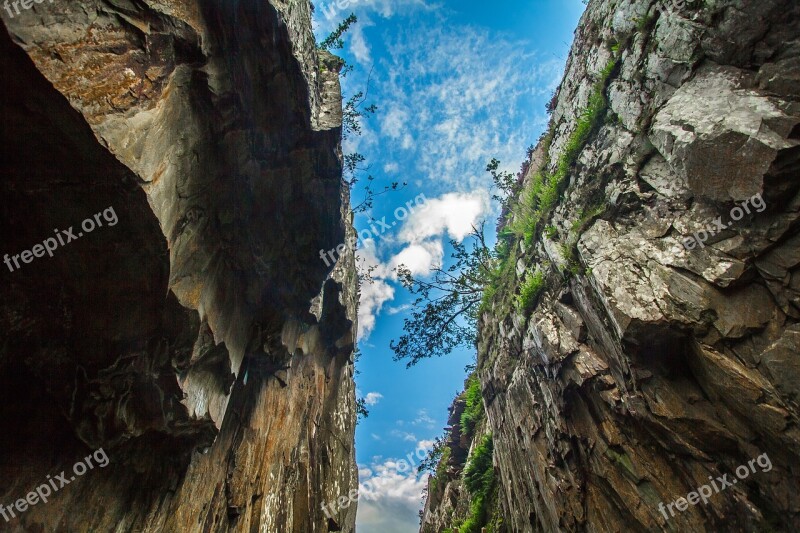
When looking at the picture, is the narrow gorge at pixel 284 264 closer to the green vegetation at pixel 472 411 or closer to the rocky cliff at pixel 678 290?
the rocky cliff at pixel 678 290

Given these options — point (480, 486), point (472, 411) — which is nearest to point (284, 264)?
point (480, 486)

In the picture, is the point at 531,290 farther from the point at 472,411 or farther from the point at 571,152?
the point at 472,411

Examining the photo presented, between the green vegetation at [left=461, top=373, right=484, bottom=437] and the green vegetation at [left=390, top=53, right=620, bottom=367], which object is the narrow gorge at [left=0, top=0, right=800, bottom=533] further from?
the green vegetation at [left=461, top=373, right=484, bottom=437]

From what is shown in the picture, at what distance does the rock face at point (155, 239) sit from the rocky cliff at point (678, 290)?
697cm

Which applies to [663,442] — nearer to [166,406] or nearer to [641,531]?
[641,531]

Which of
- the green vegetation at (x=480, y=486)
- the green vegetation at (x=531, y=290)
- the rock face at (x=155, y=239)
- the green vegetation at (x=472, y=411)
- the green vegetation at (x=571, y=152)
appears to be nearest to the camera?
the rock face at (x=155, y=239)

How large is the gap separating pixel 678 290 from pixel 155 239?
28.7 feet

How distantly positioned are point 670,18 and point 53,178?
11.7 meters

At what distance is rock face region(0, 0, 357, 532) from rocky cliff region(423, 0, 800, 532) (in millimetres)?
6972

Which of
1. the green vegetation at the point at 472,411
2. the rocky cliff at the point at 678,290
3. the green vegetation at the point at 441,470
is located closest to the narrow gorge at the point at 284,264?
the rocky cliff at the point at 678,290

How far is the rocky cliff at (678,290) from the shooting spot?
5129 millimetres

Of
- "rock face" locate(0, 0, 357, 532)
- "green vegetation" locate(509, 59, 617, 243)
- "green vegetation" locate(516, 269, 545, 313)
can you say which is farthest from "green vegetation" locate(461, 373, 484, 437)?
"rock face" locate(0, 0, 357, 532)

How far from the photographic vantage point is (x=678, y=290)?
6141 millimetres

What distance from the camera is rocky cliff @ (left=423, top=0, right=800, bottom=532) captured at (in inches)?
202
